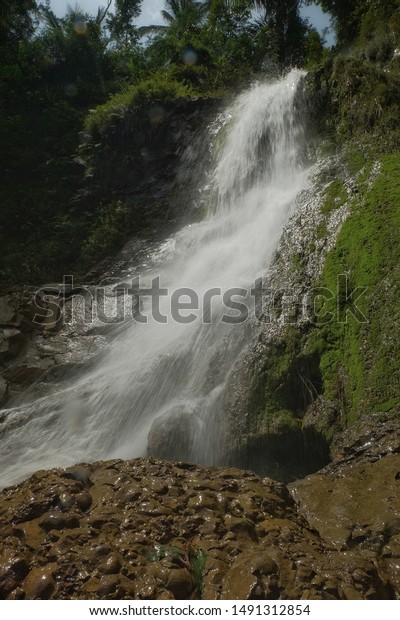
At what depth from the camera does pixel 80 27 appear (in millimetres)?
22203

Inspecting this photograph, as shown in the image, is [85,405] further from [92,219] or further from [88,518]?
[92,219]

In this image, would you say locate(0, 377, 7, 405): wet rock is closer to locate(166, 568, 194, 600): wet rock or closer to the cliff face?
the cliff face

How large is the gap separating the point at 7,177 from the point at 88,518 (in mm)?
13006

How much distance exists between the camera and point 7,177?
14.3 metres

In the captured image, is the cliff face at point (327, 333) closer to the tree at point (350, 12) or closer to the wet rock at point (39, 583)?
the wet rock at point (39, 583)

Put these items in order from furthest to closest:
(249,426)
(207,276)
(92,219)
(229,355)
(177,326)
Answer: (92,219) < (207,276) < (177,326) < (229,355) < (249,426)

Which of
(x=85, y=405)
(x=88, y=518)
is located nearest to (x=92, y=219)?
(x=85, y=405)

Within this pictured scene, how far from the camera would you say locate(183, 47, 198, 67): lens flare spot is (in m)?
17.9

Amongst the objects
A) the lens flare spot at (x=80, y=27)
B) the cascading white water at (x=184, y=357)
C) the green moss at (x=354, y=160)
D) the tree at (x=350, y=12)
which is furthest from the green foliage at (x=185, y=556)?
the lens flare spot at (x=80, y=27)

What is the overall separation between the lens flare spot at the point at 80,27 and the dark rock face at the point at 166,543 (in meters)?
22.4

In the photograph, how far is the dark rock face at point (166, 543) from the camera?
2635mm

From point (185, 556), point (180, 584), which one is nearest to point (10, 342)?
point (185, 556)

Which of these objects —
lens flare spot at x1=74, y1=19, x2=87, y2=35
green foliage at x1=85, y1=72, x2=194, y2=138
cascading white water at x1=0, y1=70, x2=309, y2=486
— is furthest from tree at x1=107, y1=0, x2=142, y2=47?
Answer: cascading white water at x1=0, y1=70, x2=309, y2=486
